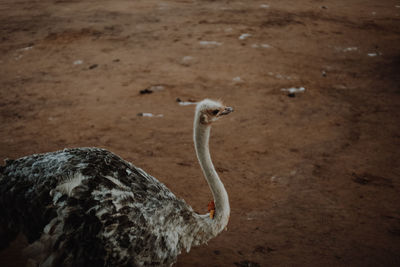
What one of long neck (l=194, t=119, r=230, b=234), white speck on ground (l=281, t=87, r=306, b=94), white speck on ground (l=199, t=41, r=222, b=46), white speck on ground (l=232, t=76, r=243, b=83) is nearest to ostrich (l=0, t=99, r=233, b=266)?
long neck (l=194, t=119, r=230, b=234)

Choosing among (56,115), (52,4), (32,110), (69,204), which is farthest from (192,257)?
(52,4)

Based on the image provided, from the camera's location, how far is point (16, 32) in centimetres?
1065

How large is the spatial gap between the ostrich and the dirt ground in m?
0.42

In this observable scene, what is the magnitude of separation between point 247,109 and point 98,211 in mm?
4097

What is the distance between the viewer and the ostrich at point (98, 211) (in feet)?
8.80

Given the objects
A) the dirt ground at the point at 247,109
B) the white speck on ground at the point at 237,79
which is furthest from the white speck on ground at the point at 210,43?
the white speck on ground at the point at 237,79

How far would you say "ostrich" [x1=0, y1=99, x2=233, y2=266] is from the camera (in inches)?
106

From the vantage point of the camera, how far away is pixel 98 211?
272cm

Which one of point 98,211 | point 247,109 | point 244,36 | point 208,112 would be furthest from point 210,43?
point 98,211

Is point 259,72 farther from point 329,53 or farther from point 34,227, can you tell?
point 34,227

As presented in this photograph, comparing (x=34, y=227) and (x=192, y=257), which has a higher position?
(x=34, y=227)

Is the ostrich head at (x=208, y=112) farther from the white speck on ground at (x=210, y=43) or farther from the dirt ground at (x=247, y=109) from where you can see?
the white speck on ground at (x=210, y=43)

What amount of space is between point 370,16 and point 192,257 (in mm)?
11021

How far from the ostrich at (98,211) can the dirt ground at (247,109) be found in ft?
1.36
